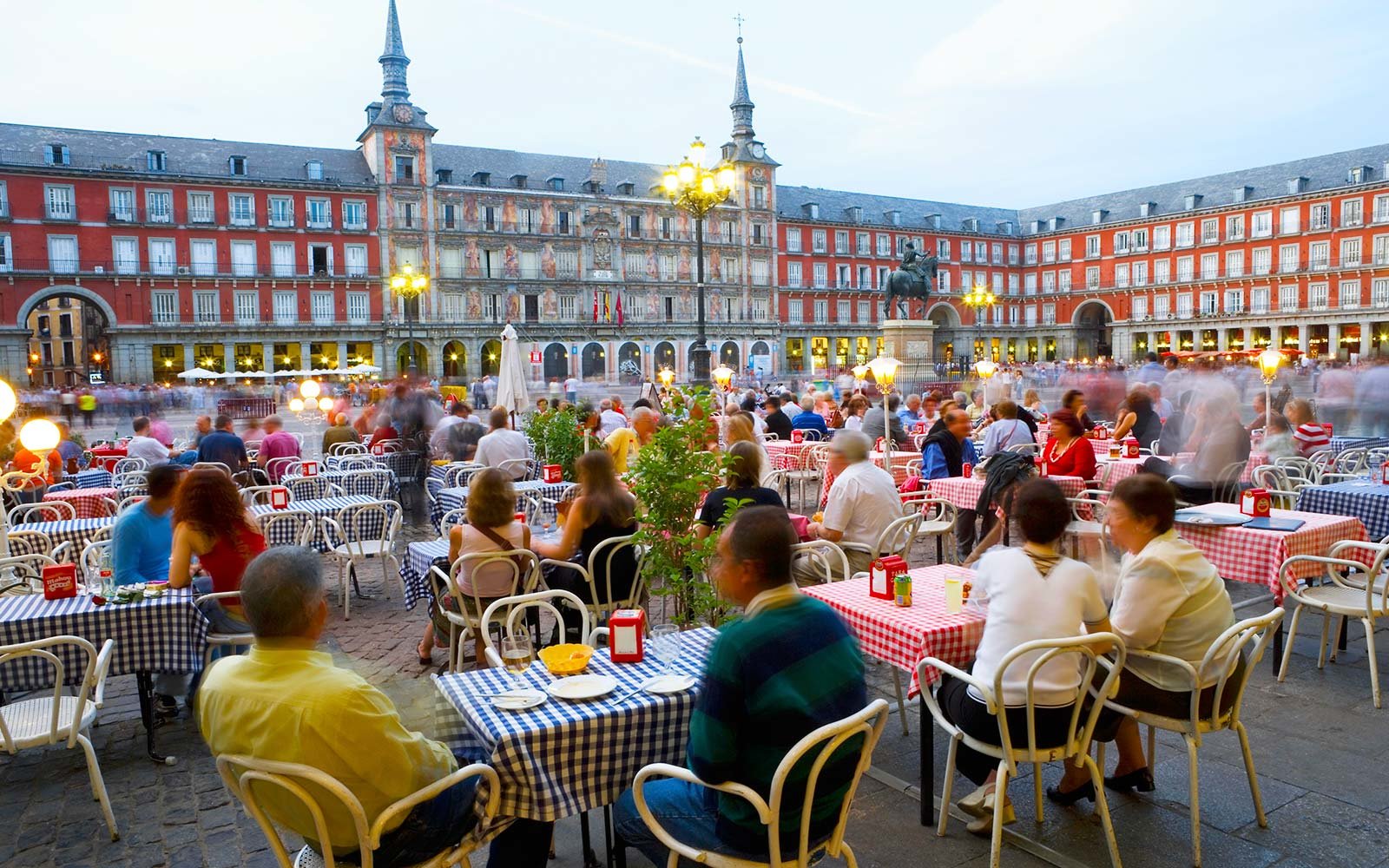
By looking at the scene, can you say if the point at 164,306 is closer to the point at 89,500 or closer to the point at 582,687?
the point at 89,500

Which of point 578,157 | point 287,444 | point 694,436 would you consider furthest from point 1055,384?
point 694,436

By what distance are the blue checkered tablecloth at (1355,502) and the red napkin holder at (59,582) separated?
7403 mm

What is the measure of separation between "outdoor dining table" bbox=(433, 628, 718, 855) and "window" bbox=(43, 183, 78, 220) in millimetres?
41018

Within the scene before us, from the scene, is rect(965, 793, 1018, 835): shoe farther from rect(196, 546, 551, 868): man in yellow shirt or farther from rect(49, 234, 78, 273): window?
rect(49, 234, 78, 273): window

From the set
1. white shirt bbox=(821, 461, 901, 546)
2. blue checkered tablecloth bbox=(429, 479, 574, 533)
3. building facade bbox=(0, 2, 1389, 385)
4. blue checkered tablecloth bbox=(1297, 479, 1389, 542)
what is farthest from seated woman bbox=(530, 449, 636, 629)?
building facade bbox=(0, 2, 1389, 385)

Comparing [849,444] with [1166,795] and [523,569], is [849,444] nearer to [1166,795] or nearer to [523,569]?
[523,569]

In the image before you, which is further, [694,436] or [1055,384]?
[1055,384]

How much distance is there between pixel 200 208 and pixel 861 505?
3971cm

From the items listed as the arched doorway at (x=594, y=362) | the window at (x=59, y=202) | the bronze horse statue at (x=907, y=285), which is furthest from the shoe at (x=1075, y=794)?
the arched doorway at (x=594, y=362)

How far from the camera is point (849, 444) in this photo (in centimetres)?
574

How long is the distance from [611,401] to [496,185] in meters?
35.1

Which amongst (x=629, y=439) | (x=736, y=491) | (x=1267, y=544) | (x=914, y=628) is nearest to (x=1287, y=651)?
(x=1267, y=544)

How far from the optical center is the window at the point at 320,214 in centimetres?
3966

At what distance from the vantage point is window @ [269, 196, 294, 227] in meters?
39.0
